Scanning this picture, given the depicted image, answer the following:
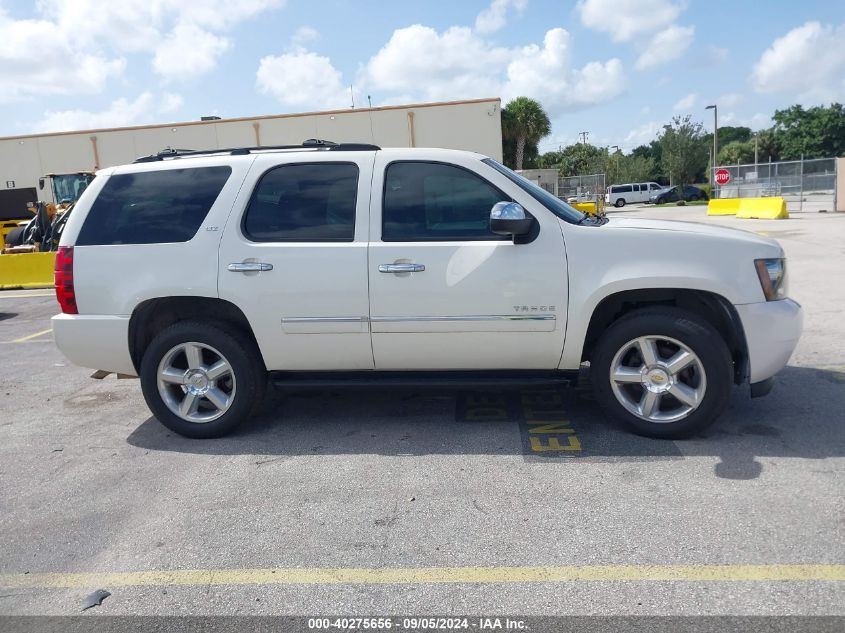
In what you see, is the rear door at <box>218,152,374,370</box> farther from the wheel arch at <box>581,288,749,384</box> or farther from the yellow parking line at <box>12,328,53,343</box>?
the yellow parking line at <box>12,328,53,343</box>

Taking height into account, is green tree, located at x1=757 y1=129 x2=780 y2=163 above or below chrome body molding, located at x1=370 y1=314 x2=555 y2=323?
above

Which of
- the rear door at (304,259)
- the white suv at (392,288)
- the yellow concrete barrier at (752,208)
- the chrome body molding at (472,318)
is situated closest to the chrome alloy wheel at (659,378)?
the white suv at (392,288)

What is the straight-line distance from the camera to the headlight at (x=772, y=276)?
4207 mm

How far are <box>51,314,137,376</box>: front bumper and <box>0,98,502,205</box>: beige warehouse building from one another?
22.3m

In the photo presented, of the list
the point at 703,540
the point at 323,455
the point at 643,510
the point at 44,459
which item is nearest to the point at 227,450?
the point at 323,455

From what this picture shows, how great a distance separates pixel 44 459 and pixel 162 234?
1.73 metres

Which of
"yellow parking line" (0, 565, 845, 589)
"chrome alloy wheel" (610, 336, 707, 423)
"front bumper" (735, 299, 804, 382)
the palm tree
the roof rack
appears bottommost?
"yellow parking line" (0, 565, 845, 589)

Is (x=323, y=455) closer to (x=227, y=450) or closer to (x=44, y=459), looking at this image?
(x=227, y=450)

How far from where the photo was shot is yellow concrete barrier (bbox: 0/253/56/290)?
48.8 feet

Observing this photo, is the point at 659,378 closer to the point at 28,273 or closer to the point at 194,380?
the point at 194,380

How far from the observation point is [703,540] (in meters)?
3.18

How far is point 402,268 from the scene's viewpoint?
4348mm

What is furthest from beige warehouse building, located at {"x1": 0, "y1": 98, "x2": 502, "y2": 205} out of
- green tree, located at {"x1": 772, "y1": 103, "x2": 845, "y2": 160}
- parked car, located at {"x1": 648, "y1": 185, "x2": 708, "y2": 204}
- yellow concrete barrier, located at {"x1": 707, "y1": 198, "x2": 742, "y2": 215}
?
green tree, located at {"x1": 772, "y1": 103, "x2": 845, "y2": 160}

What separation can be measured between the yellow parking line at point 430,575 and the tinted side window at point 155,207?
2.30 m
